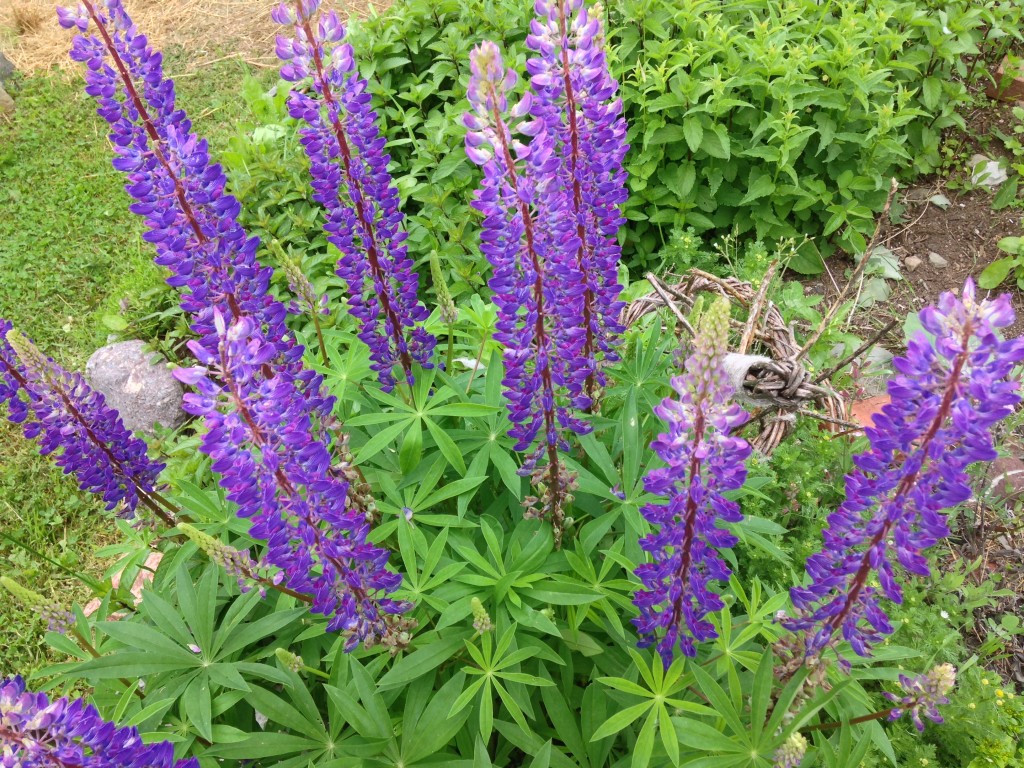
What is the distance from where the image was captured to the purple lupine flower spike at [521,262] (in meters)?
1.67

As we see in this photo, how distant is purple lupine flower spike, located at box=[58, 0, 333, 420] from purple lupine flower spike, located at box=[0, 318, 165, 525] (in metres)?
0.58

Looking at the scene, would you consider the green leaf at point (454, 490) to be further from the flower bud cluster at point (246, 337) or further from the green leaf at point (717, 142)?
the green leaf at point (717, 142)

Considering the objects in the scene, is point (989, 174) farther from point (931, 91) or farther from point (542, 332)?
point (542, 332)

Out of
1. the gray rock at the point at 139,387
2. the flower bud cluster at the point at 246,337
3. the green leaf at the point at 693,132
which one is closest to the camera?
the flower bud cluster at the point at 246,337

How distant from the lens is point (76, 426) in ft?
7.52

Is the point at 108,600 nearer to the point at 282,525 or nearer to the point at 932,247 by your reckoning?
the point at 282,525

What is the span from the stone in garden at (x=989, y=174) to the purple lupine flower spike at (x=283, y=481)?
4.93 metres

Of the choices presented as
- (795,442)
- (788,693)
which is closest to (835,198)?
(795,442)

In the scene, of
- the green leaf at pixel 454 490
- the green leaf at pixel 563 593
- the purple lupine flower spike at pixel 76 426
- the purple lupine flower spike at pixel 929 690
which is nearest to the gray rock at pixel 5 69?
the purple lupine flower spike at pixel 76 426

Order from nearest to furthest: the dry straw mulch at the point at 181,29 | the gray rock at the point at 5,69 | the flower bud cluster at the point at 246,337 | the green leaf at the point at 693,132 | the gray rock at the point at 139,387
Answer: the flower bud cluster at the point at 246,337
the green leaf at the point at 693,132
the gray rock at the point at 139,387
the dry straw mulch at the point at 181,29
the gray rock at the point at 5,69

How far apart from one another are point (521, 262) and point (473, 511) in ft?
3.78

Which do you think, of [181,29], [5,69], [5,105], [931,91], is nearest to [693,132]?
[931,91]

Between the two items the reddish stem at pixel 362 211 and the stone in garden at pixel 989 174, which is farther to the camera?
the stone in garden at pixel 989 174

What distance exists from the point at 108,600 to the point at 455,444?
1186mm
